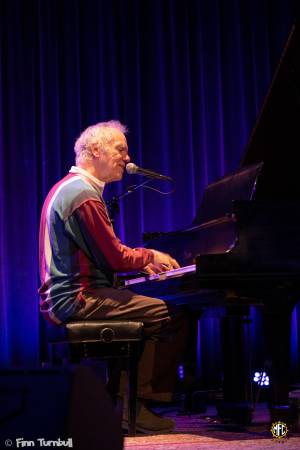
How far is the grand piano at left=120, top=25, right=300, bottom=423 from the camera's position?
3412mm

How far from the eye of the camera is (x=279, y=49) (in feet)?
21.8

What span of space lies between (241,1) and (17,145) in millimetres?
2349

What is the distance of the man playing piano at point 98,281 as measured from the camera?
357cm

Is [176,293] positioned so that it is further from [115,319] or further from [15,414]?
[15,414]

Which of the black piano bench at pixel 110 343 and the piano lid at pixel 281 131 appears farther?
the piano lid at pixel 281 131

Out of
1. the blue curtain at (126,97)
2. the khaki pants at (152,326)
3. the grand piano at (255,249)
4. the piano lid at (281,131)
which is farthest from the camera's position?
the blue curtain at (126,97)

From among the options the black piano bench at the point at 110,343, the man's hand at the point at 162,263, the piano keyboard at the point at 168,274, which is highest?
the man's hand at the point at 162,263

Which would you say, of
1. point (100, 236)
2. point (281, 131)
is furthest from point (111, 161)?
point (281, 131)

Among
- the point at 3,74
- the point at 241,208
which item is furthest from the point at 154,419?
the point at 3,74

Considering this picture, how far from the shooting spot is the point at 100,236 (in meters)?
3.59

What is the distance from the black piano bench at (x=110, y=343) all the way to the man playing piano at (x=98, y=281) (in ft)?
0.29

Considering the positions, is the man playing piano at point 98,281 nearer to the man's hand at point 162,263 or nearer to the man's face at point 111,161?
the man's hand at point 162,263

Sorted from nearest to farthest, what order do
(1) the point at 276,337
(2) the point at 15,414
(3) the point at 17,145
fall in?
(2) the point at 15,414, (1) the point at 276,337, (3) the point at 17,145

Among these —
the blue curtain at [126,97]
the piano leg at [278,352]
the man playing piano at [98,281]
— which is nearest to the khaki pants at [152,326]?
the man playing piano at [98,281]
